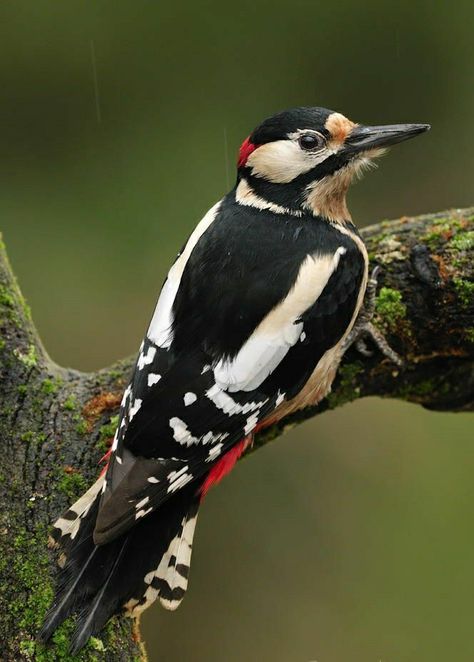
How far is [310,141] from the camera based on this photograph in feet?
8.18

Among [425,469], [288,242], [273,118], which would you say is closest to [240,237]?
[288,242]

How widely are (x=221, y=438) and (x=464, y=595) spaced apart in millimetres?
2486

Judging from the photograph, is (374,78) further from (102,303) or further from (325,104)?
(102,303)

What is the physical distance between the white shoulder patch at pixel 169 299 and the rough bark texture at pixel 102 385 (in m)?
0.24

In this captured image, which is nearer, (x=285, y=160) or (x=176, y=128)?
(x=285, y=160)

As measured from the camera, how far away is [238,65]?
5590 millimetres

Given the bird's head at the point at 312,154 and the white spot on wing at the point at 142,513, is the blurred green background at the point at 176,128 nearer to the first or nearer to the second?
the bird's head at the point at 312,154

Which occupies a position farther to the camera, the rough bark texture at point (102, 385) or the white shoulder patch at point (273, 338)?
the white shoulder patch at point (273, 338)

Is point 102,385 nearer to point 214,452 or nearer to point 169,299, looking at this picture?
point 169,299

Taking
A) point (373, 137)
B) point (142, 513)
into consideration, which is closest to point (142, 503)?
point (142, 513)

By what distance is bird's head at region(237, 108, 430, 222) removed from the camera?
2492 millimetres

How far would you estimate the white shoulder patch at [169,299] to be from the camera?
2297mm

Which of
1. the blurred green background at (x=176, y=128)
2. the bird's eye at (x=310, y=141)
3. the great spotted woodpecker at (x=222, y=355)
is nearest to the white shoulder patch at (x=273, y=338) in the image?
the great spotted woodpecker at (x=222, y=355)

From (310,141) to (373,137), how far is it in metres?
0.17
